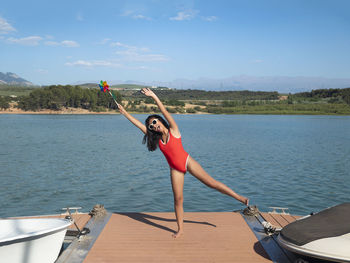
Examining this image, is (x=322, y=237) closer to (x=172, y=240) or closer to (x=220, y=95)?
(x=172, y=240)

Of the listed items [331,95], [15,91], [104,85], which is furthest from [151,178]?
[15,91]

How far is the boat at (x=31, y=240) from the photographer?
425 cm

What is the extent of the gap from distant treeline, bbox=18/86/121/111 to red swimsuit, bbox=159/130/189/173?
3124 inches

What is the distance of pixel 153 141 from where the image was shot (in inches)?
217

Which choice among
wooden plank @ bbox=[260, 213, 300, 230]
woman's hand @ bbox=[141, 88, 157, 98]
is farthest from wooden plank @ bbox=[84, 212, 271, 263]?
woman's hand @ bbox=[141, 88, 157, 98]

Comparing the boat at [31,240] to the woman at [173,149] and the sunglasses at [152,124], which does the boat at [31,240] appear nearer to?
the woman at [173,149]

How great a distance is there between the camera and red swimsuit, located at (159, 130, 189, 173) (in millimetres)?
5355

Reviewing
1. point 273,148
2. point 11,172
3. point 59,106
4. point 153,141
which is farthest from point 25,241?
point 59,106

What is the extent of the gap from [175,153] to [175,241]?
1.36 m

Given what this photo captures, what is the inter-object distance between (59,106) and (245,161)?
73.3 m

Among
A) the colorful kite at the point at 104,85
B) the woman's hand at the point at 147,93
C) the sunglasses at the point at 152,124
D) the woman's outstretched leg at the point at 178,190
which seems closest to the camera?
the woman's hand at the point at 147,93

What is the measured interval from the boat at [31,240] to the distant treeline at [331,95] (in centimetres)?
11552

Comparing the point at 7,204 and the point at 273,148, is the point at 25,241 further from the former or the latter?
the point at 273,148

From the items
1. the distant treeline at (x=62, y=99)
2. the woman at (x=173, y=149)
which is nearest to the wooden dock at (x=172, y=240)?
the woman at (x=173, y=149)
